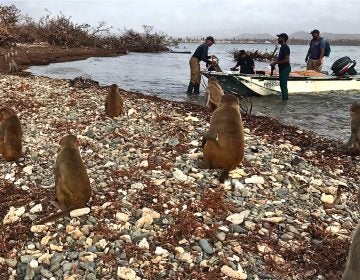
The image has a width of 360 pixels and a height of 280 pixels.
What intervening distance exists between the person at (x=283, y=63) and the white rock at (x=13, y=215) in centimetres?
1234

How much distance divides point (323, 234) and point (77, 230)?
3.04 metres

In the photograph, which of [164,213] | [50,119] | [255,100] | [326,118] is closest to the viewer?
[164,213]

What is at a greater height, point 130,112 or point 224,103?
point 224,103

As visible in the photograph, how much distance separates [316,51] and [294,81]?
1853 millimetres

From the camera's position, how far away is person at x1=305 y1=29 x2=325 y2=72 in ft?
58.8

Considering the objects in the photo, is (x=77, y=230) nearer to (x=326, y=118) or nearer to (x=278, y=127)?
(x=278, y=127)

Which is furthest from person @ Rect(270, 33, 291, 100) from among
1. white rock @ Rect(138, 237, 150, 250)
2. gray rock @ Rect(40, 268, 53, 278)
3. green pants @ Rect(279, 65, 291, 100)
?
gray rock @ Rect(40, 268, 53, 278)

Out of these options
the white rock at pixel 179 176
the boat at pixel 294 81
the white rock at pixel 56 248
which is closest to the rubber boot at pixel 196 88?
the boat at pixel 294 81

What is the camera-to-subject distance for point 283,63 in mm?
16297

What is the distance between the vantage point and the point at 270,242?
5.02 metres

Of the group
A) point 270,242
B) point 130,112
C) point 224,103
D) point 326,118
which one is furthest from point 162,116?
point 326,118

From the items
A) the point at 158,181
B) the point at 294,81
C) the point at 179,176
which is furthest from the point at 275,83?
the point at 158,181

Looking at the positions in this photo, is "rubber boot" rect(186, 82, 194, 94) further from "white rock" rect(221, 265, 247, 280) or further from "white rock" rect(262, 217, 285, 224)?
"white rock" rect(221, 265, 247, 280)

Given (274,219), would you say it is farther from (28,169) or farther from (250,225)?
(28,169)
